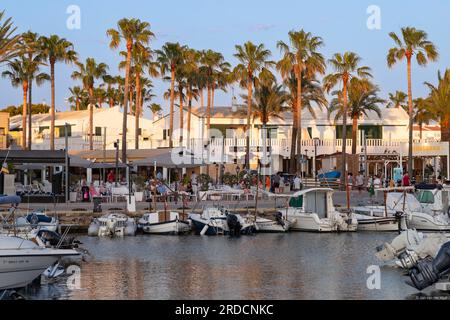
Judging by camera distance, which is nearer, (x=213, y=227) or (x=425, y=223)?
(x=425, y=223)

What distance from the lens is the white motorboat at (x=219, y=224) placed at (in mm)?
42906

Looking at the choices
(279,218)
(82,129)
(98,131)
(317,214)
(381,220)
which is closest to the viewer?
(279,218)

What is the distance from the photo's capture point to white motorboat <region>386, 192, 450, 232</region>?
139ft

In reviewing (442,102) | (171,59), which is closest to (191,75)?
(171,59)

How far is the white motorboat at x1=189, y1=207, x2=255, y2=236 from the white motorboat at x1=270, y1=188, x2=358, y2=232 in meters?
2.68

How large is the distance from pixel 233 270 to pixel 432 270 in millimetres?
9489

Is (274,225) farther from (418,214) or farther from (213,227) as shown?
(418,214)

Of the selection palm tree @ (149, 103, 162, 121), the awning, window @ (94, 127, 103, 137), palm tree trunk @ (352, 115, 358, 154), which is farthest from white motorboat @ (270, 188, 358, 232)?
palm tree @ (149, 103, 162, 121)

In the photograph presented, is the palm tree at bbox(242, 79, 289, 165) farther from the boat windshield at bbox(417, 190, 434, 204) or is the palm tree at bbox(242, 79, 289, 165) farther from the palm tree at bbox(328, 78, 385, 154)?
the boat windshield at bbox(417, 190, 434, 204)

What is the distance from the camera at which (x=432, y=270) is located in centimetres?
2266

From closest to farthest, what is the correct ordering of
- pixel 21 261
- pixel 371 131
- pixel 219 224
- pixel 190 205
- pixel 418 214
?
1. pixel 21 261
2. pixel 219 224
3. pixel 418 214
4. pixel 190 205
5. pixel 371 131
